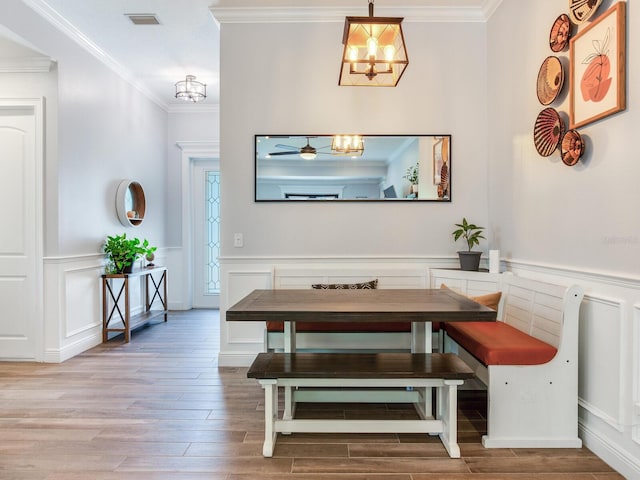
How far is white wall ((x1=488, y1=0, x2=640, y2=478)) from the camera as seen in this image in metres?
1.92

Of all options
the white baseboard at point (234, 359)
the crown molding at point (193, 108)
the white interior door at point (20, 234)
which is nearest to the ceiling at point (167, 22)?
the white interior door at point (20, 234)

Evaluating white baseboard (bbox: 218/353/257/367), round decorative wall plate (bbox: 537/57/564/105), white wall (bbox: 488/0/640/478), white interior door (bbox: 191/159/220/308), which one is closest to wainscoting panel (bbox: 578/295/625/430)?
white wall (bbox: 488/0/640/478)

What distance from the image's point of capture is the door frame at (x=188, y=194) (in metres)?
6.05

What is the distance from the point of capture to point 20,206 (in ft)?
12.4

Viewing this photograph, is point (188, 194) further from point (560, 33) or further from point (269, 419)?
point (560, 33)

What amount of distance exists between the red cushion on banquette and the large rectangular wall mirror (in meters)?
1.40

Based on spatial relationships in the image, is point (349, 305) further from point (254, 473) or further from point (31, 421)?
point (31, 421)

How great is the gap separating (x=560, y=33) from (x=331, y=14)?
185 centimetres

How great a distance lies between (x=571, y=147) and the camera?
2.32m

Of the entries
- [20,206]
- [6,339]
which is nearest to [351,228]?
[20,206]

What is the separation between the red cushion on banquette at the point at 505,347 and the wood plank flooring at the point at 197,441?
0.46 m

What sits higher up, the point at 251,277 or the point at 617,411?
the point at 251,277

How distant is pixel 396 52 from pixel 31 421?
299 centimetres

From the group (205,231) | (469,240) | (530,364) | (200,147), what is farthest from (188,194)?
(530,364)
